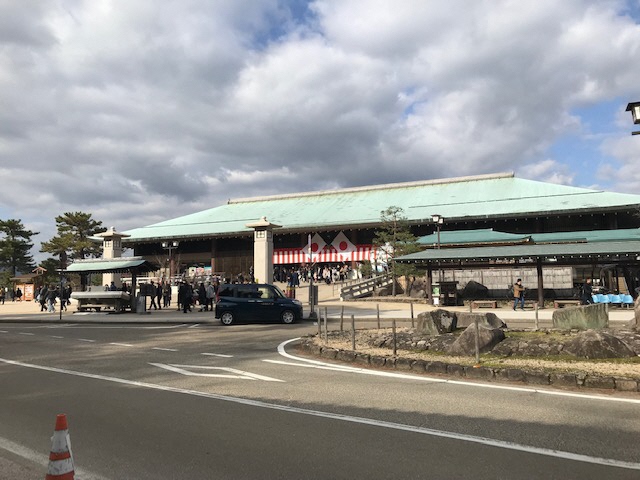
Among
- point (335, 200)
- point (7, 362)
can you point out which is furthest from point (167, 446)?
point (335, 200)

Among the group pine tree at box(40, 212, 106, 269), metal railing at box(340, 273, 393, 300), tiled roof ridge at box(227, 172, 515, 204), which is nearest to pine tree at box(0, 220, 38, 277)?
pine tree at box(40, 212, 106, 269)

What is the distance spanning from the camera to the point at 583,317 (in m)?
12.3

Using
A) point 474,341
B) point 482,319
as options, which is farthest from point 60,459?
point 482,319

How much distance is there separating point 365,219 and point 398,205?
425cm

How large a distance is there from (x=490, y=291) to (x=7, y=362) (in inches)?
1024

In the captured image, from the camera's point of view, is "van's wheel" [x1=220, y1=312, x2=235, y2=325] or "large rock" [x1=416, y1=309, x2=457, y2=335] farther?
"van's wheel" [x1=220, y1=312, x2=235, y2=325]

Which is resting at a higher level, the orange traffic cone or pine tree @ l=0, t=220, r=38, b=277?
pine tree @ l=0, t=220, r=38, b=277

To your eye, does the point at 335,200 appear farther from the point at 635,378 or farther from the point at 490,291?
the point at 635,378

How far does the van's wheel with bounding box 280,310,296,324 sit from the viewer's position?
20.4m

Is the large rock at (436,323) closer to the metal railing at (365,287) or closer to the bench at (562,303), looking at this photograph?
the bench at (562,303)

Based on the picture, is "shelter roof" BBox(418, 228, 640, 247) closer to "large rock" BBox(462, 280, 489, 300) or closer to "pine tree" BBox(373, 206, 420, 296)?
"pine tree" BBox(373, 206, 420, 296)

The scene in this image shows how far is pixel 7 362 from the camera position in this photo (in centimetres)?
1152

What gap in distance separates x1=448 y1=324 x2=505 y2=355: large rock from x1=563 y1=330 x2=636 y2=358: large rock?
1504mm

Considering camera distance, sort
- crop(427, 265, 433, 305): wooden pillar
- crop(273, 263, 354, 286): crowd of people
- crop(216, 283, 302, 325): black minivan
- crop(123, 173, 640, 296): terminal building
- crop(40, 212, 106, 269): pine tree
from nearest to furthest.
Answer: crop(216, 283, 302, 325): black minivan < crop(427, 265, 433, 305): wooden pillar < crop(123, 173, 640, 296): terminal building < crop(273, 263, 354, 286): crowd of people < crop(40, 212, 106, 269): pine tree
